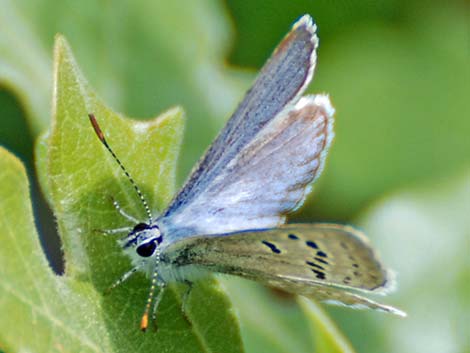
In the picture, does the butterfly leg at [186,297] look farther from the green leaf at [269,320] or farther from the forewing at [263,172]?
the green leaf at [269,320]

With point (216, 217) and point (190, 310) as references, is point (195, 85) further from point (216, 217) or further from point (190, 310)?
point (190, 310)

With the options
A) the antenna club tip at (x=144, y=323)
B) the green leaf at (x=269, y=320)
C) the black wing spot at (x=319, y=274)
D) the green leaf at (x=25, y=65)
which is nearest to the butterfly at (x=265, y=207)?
the black wing spot at (x=319, y=274)

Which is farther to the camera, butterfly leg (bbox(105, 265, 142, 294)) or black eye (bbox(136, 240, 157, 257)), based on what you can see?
black eye (bbox(136, 240, 157, 257))

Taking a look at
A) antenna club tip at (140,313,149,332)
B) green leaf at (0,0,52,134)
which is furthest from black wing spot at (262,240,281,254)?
green leaf at (0,0,52,134)

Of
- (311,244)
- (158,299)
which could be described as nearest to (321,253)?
(311,244)

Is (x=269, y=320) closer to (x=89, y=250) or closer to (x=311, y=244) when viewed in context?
(x=311, y=244)

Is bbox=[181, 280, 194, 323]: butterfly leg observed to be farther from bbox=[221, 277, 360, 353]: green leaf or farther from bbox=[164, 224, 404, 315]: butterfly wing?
bbox=[221, 277, 360, 353]: green leaf
